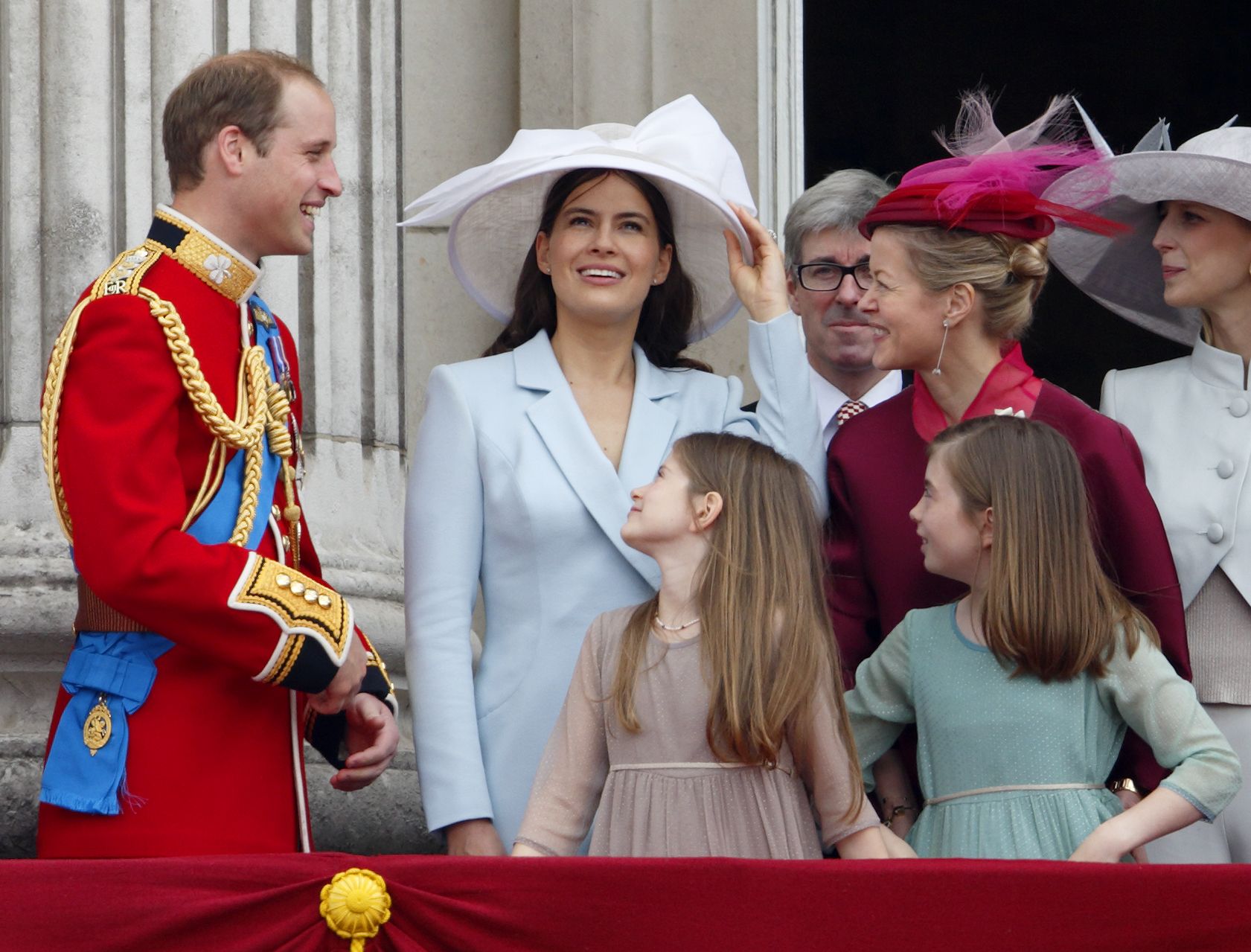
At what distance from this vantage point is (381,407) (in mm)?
4793

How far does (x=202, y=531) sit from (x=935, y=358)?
4.06 ft

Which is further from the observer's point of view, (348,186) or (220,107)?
(348,186)

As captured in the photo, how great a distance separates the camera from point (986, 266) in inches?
134

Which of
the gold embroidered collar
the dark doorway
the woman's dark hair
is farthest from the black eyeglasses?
the dark doorway

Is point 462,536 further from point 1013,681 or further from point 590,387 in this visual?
point 1013,681

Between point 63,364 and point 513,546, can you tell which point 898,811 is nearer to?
point 513,546

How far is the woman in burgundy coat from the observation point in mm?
3346

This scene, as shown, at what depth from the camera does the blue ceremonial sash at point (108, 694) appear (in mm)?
2816

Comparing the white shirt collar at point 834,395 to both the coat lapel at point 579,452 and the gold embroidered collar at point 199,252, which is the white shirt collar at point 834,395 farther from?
the gold embroidered collar at point 199,252

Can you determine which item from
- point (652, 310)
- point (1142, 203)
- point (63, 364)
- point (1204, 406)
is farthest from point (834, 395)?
point (63, 364)

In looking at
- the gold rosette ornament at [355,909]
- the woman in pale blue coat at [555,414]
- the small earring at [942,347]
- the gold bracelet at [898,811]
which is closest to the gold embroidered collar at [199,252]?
the woman in pale blue coat at [555,414]

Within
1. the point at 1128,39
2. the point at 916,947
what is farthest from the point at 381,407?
the point at 1128,39

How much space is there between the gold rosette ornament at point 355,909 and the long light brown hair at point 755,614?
602 millimetres

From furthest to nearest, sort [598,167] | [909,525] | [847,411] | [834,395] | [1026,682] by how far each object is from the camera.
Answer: [834,395] → [847,411] → [598,167] → [909,525] → [1026,682]
